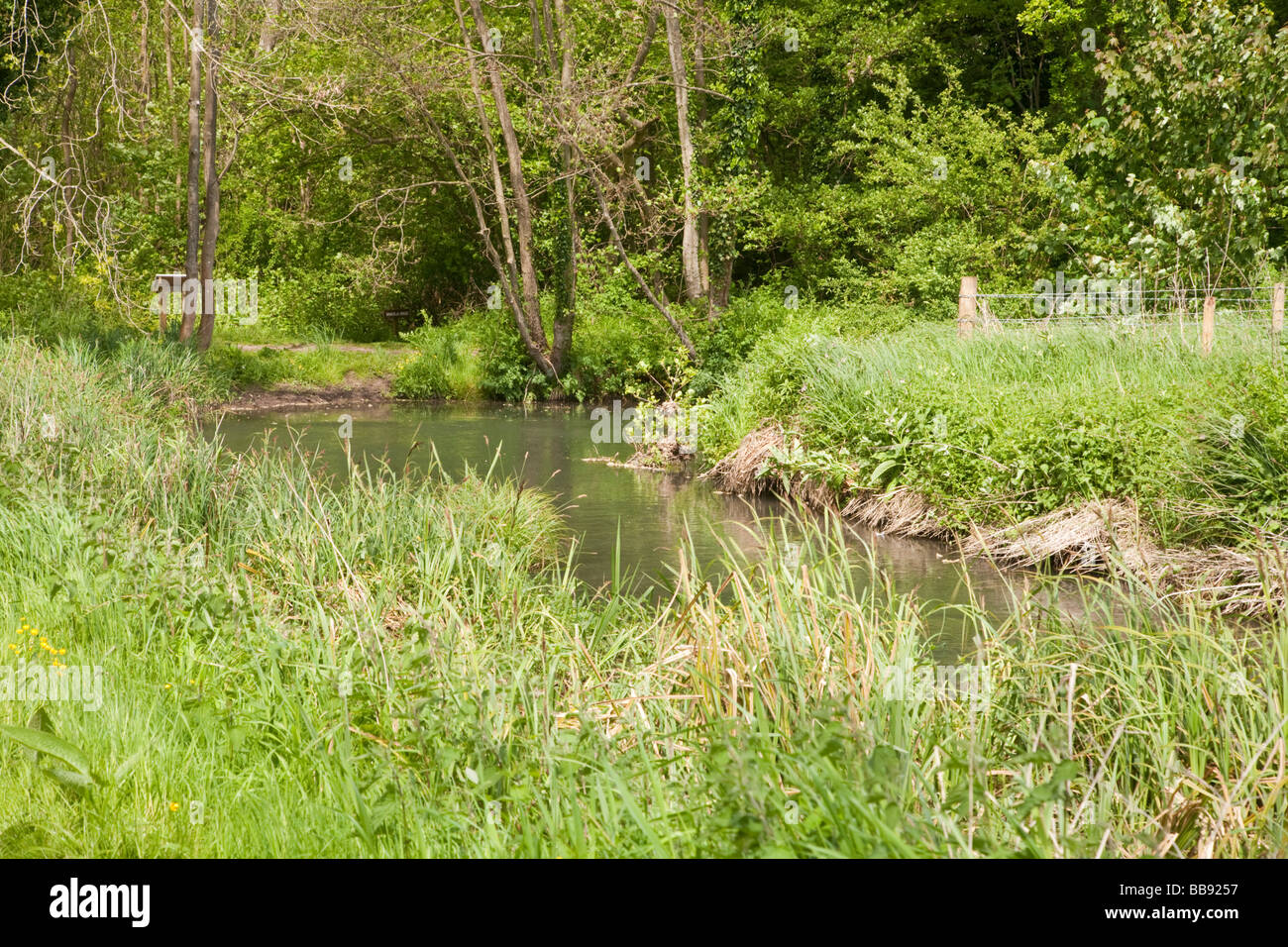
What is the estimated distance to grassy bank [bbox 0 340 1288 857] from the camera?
300 cm

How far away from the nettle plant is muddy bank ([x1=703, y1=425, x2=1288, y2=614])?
21.1 ft

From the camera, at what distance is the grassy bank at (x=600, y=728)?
300cm

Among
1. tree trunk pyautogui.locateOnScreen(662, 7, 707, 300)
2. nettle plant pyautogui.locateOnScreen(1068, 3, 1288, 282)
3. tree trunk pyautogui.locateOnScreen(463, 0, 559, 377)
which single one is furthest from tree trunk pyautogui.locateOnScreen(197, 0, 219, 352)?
nettle plant pyautogui.locateOnScreen(1068, 3, 1288, 282)

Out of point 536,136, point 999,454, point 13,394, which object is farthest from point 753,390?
point 536,136

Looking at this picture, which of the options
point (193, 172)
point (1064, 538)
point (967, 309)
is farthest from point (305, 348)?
point (1064, 538)

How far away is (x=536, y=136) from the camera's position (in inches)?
891

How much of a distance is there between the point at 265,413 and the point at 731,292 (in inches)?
394

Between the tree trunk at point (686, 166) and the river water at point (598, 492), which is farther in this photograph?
the tree trunk at point (686, 166)

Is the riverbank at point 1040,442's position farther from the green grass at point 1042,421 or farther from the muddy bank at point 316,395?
the muddy bank at point 316,395

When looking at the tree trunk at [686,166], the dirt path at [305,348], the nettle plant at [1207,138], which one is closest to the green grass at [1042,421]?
the nettle plant at [1207,138]

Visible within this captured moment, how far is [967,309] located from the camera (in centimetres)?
1410

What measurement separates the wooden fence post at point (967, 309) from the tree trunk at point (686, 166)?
681 cm

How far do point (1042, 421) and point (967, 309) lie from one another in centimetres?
460

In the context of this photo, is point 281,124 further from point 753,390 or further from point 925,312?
point 753,390
